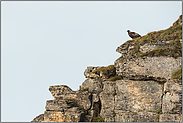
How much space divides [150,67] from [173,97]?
4.58 m

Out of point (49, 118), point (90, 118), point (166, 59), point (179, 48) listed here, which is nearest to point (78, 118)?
point (90, 118)

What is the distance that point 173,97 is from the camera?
25234 mm

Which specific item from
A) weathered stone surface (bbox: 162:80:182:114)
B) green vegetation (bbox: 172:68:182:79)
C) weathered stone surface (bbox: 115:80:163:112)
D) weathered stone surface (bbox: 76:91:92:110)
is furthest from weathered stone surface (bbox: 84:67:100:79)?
green vegetation (bbox: 172:68:182:79)

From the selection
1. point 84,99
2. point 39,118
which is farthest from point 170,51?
point 39,118

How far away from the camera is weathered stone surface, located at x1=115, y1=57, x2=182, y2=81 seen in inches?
1091

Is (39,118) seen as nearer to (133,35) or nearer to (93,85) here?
(93,85)

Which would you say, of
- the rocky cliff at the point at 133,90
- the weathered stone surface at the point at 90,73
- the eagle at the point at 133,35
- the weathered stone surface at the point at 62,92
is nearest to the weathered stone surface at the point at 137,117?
the rocky cliff at the point at 133,90

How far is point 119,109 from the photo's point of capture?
28.9m

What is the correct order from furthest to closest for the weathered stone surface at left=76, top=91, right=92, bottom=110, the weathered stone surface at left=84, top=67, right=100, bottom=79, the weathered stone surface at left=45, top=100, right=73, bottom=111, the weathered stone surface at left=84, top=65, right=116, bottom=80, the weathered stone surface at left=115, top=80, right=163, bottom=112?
1. the weathered stone surface at left=84, top=67, right=100, bottom=79
2. the weathered stone surface at left=84, top=65, right=116, bottom=80
3. the weathered stone surface at left=76, top=91, right=92, bottom=110
4. the weathered stone surface at left=45, top=100, right=73, bottom=111
5. the weathered stone surface at left=115, top=80, right=163, bottom=112

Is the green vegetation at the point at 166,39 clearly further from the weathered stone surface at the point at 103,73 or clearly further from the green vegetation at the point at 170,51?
the weathered stone surface at the point at 103,73

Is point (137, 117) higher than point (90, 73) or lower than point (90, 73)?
lower

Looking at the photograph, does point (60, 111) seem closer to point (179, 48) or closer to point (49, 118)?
point (49, 118)

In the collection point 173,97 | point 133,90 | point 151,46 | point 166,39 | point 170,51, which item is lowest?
point 173,97

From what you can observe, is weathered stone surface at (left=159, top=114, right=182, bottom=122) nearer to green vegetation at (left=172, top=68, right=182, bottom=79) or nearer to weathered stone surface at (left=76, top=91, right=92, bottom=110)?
green vegetation at (left=172, top=68, right=182, bottom=79)
